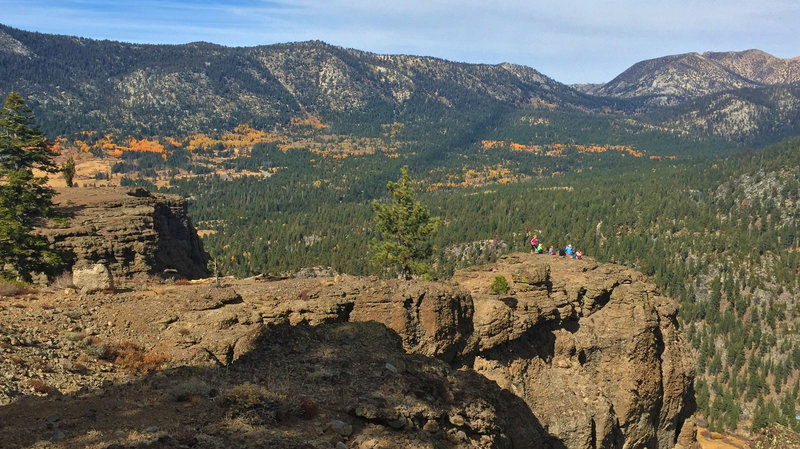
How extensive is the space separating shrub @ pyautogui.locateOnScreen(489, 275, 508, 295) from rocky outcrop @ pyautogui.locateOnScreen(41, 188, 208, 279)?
98.8 feet

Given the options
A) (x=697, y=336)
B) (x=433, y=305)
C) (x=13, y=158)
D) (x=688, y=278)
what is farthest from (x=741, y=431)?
(x=13, y=158)

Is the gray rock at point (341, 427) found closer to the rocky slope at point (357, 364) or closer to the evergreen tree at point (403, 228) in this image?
the rocky slope at point (357, 364)

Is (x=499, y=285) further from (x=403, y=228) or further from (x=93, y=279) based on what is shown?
(x=93, y=279)

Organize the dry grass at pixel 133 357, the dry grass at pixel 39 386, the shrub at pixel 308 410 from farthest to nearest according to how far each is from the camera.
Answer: the dry grass at pixel 133 357, the dry grass at pixel 39 386, the shrub at pixel 308 410

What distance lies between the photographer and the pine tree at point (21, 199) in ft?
124

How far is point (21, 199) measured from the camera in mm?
40938

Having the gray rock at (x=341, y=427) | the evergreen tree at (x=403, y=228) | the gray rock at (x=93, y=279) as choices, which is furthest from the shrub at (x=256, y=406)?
the evergreen tree at (x=403, y=228)

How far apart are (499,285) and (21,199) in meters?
37.4

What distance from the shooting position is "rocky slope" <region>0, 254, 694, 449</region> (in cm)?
1730

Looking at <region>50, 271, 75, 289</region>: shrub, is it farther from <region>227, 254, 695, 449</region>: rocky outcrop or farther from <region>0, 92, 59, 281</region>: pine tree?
<region>227, 254, 695, 449</region>: rocky outcrop

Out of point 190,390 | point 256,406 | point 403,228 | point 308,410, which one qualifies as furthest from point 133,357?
point 403,228

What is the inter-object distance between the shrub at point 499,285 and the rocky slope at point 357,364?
68 cm

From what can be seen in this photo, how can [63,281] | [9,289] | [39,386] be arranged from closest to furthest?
[39,386] < [9,289] < [63,281]

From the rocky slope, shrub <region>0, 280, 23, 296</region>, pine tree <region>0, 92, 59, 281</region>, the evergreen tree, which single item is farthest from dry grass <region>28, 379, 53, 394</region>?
the evergreen tree
